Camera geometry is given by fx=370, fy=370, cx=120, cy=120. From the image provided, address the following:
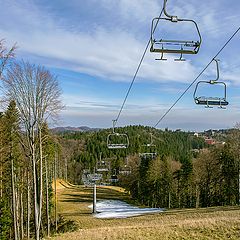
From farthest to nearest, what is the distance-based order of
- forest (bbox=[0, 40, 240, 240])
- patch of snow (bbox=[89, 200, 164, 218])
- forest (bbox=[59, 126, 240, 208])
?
forest (bbox=[59, 126, 240, 208]), patch of snow (bbox=[89, 200, 164, 218]), forest (bbox=[0, 40, 240, 240])

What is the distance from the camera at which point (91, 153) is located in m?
142

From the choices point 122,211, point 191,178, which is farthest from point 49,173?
point 191,178

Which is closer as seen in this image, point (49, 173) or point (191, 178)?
point (49, 173)

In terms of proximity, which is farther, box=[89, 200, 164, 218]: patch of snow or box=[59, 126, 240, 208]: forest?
box=[59, 126, 240, 208]: forest

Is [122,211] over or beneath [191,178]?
beneath

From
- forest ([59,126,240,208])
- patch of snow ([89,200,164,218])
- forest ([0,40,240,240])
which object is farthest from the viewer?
forest ([59,126,240,208])

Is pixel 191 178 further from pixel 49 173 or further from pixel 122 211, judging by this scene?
pixel 49 173

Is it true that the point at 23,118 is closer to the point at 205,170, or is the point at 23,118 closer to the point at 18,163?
the point at 18,163

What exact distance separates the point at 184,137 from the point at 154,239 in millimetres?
180294

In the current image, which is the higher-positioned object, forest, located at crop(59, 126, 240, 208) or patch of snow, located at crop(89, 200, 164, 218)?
forest, located at crop(59, 126, 240, 208)

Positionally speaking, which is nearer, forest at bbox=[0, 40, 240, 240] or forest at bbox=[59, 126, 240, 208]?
forest at bbox=[0, 40, 240, 240]

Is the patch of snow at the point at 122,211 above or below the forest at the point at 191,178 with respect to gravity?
below

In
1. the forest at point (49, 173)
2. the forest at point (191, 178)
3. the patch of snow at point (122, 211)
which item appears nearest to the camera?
the forest at point (49, 173)

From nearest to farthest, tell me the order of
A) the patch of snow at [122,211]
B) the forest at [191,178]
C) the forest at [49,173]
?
A: the forest at [49,173]
the patch of snow at [122,211]
the forest at [191,178]
